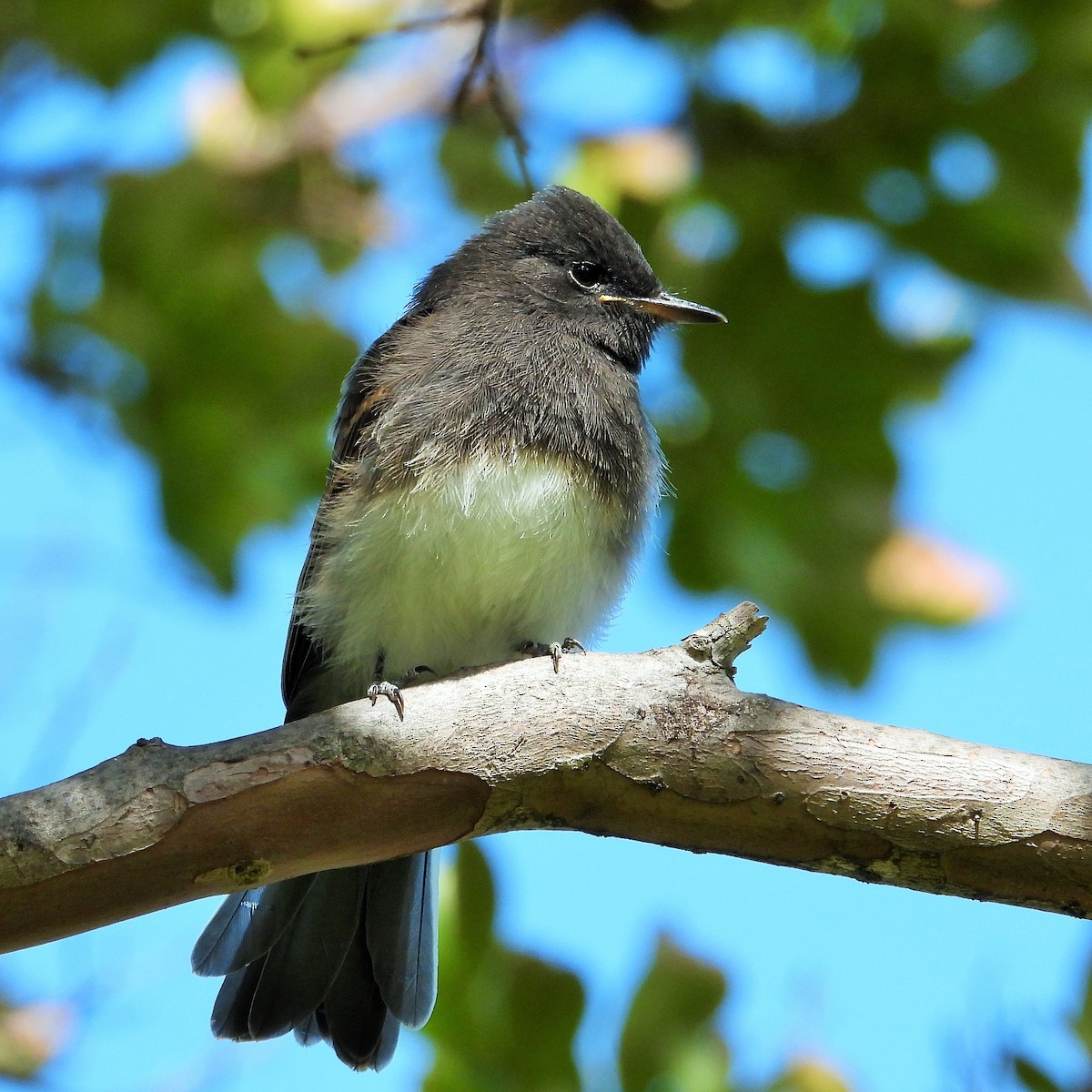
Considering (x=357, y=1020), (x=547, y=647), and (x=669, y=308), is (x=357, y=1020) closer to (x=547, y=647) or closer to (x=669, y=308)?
(x=547, y=647)

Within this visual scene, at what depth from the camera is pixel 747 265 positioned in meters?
4.50

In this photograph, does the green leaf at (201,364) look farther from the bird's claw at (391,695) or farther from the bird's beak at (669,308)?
the bird's claw at (391,695)

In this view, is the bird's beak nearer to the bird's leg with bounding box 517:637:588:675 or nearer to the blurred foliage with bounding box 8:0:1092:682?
the blurred foliage with bounding box 8:0:1092:682

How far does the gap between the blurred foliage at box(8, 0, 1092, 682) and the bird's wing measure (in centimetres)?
46

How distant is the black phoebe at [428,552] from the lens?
3613mm

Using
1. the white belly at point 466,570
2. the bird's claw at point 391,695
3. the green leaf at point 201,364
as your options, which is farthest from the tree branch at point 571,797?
the green leaf at point 201,364

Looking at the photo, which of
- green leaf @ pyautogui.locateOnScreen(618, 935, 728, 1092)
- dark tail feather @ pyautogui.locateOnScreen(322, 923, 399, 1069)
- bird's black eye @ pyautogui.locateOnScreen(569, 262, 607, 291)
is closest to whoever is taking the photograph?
green leaf @ pyautogui.locateOnScreen(618, 935, 728, 1092)

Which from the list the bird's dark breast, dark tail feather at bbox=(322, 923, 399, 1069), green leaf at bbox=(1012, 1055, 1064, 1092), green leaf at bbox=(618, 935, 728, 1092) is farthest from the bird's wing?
green leaf at bbox=(1012, 1055, 1064, 1092)

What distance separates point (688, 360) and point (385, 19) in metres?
1.68

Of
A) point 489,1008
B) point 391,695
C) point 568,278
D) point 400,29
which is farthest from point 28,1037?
point 400,29

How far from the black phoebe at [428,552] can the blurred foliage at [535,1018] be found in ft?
1.38

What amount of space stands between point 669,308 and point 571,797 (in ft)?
6.52

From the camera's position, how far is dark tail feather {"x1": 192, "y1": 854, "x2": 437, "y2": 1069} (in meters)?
3.54


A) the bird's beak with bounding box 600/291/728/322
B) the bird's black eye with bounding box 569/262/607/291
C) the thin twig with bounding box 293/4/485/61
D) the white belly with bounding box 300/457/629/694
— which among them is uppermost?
the thin twig with bounding box 293/4/485/61
